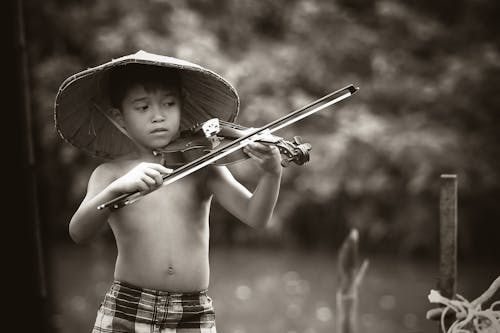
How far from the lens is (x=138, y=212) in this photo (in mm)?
1896

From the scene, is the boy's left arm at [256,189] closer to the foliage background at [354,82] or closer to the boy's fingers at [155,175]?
the boy's fingers at [155,175]

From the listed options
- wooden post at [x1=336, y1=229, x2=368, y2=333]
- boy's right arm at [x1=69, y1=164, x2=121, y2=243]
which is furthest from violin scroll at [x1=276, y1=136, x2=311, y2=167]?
wooden post at [x1=336, y1=229, x2=368, y2=333]

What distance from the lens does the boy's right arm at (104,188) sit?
5.57 feet

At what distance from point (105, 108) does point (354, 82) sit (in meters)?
5.56

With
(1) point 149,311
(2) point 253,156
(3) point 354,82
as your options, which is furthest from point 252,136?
(3) point 354,82

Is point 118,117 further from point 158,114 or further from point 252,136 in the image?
point 252,136

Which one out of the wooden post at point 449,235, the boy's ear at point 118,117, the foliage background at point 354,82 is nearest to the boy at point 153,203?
the boy's ear at point 118,117

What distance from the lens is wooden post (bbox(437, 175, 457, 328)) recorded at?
6.69ft

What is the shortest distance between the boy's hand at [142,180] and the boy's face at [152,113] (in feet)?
0.68

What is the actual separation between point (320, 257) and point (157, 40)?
10.3 ft

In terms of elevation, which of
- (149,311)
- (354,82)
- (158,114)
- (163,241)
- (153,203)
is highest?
(354,82)

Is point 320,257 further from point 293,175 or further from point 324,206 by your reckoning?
→ point 293,175

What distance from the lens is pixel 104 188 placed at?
1906 mm

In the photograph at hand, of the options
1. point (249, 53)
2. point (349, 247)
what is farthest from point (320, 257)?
point (349, 247)
